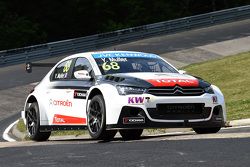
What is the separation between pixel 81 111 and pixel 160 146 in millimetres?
2577

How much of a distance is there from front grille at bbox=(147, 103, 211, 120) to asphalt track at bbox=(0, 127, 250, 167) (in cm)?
46

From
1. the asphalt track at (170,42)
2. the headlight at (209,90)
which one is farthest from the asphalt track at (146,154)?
the asphalt track at (170,42)

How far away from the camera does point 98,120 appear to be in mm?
10891

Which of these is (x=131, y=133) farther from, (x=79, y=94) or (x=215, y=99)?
(x=215, y=99)

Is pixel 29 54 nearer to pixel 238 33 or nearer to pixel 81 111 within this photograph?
pixel 238 33

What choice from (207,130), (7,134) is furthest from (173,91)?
(7,134)

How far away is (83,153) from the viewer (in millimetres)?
9039

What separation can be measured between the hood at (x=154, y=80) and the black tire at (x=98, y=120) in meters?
0.40

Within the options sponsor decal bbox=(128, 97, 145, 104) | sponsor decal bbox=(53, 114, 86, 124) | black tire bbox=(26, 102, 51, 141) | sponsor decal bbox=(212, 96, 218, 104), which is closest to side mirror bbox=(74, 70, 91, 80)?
sponsor decal bbox=(53, 114, 86, 124)

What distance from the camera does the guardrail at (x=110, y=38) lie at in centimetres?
3481

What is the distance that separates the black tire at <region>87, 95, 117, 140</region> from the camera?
1072 cm

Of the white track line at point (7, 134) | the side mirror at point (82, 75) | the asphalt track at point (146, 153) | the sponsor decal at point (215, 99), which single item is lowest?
the white track line at point (7, 134)

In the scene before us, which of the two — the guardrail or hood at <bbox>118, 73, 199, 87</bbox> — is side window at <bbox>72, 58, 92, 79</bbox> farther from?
the guardrail

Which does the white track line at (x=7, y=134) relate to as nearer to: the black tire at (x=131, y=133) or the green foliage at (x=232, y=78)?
the black tire at (x=131, y=133)
